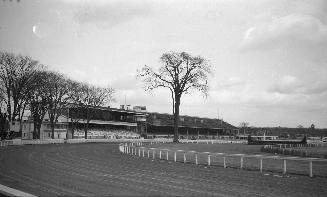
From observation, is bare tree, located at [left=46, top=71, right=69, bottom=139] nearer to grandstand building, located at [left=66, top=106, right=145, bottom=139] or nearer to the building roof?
grandstand building, located at [left=66, top=106, right=145, bottom=139]

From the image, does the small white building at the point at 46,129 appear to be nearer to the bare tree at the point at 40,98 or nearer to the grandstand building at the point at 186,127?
the grandstand building at the point at 186,127

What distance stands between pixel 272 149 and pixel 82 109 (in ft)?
155

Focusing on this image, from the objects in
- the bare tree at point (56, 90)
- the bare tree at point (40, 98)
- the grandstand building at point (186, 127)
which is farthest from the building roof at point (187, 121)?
the bare tree at point (40, 98)

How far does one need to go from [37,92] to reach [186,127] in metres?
55.7

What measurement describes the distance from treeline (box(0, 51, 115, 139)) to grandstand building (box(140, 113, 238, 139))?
24436 millimetres

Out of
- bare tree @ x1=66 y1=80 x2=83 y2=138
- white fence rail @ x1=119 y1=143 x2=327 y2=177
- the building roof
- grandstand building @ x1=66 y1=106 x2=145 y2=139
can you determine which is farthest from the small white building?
white fence rail @ x1=119 y1=143 x2=327 y2=177

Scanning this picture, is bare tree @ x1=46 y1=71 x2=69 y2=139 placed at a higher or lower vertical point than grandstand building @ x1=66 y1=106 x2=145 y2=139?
higher

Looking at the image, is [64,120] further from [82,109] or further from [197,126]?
[197,126]

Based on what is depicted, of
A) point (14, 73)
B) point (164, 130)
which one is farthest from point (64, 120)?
point (14, 73)

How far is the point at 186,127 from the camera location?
108 meters

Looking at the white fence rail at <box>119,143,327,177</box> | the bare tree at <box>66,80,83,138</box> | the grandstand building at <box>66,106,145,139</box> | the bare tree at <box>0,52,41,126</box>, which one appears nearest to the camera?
→ the white fence rail at <box>119,143,327,177</box>

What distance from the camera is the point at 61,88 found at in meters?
64.0

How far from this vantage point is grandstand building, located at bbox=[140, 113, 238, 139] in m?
101

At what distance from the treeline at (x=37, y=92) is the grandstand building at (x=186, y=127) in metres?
24.4
